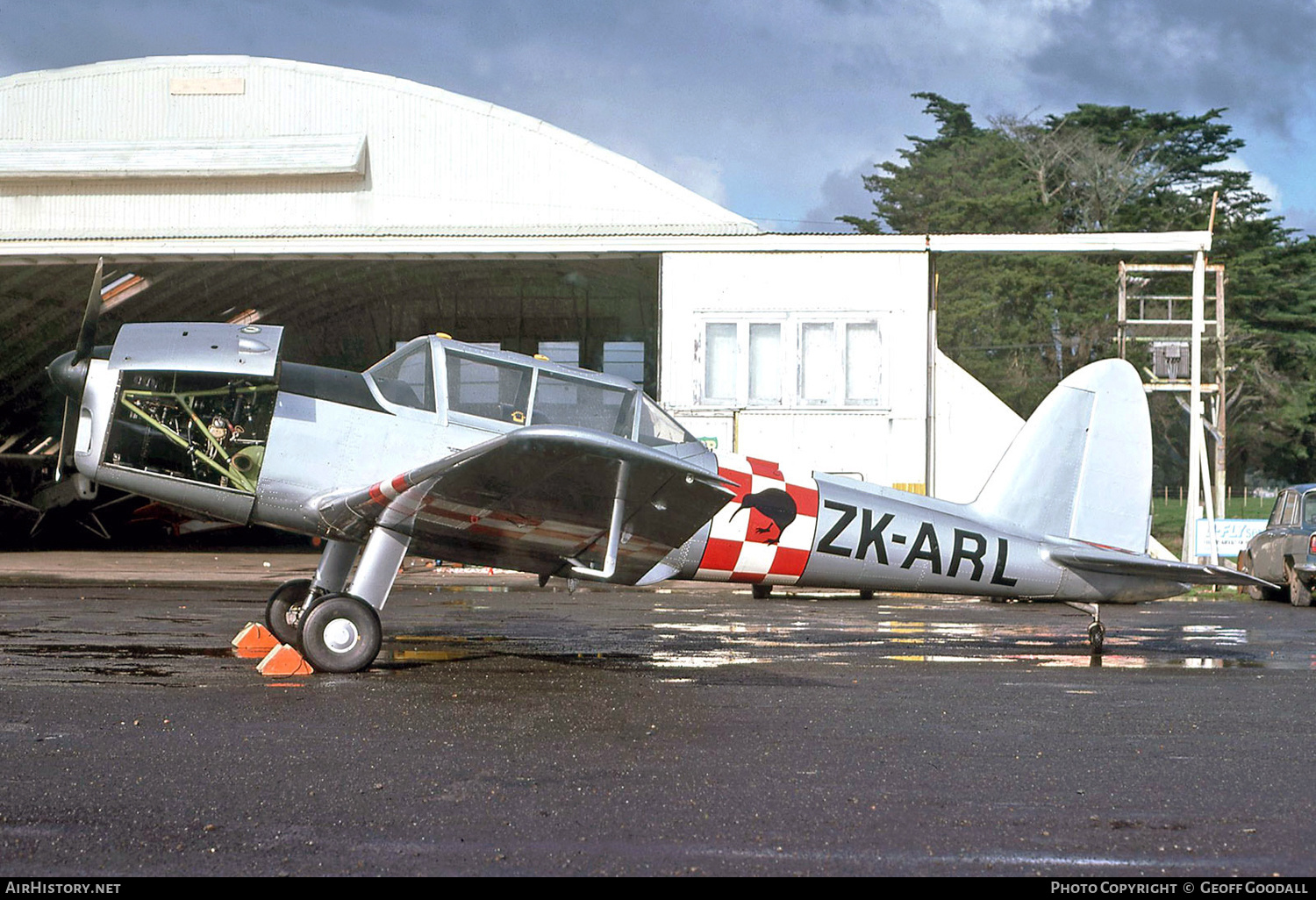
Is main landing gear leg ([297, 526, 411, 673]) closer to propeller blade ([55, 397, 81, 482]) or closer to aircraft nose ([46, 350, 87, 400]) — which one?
propeller blade ([55, 397, 81, 482])

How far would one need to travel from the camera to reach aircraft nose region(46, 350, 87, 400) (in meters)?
7.73

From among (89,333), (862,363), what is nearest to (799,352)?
(862,363)

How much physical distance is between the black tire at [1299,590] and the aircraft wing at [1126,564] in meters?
7.57

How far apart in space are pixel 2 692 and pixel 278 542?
2287 cm

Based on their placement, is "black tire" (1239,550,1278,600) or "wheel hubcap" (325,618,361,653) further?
"black tire" (1239,550,1278,600)

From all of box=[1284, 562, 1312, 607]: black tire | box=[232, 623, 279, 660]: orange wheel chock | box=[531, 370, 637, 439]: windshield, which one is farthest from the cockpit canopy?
box=[1284, 562, 1312, 607]: black tire

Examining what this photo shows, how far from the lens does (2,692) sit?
6777 mm

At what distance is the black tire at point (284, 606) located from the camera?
890 cm

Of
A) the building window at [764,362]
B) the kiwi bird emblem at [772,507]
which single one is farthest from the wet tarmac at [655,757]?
the building window at [764,362]

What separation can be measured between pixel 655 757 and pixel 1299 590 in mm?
13468

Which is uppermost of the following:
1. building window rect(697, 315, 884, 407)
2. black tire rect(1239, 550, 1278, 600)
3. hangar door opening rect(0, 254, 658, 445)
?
hangar door opening rect(0, 254, 658, 445)

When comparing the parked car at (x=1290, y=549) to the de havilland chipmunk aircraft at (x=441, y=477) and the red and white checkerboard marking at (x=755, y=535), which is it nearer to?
the de havilland chipmunk aircraft at (x=441, y=477)

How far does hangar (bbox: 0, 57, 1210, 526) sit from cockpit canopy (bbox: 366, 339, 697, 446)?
10.6 metres

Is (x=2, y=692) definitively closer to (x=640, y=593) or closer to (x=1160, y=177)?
(x=640, y=593)
